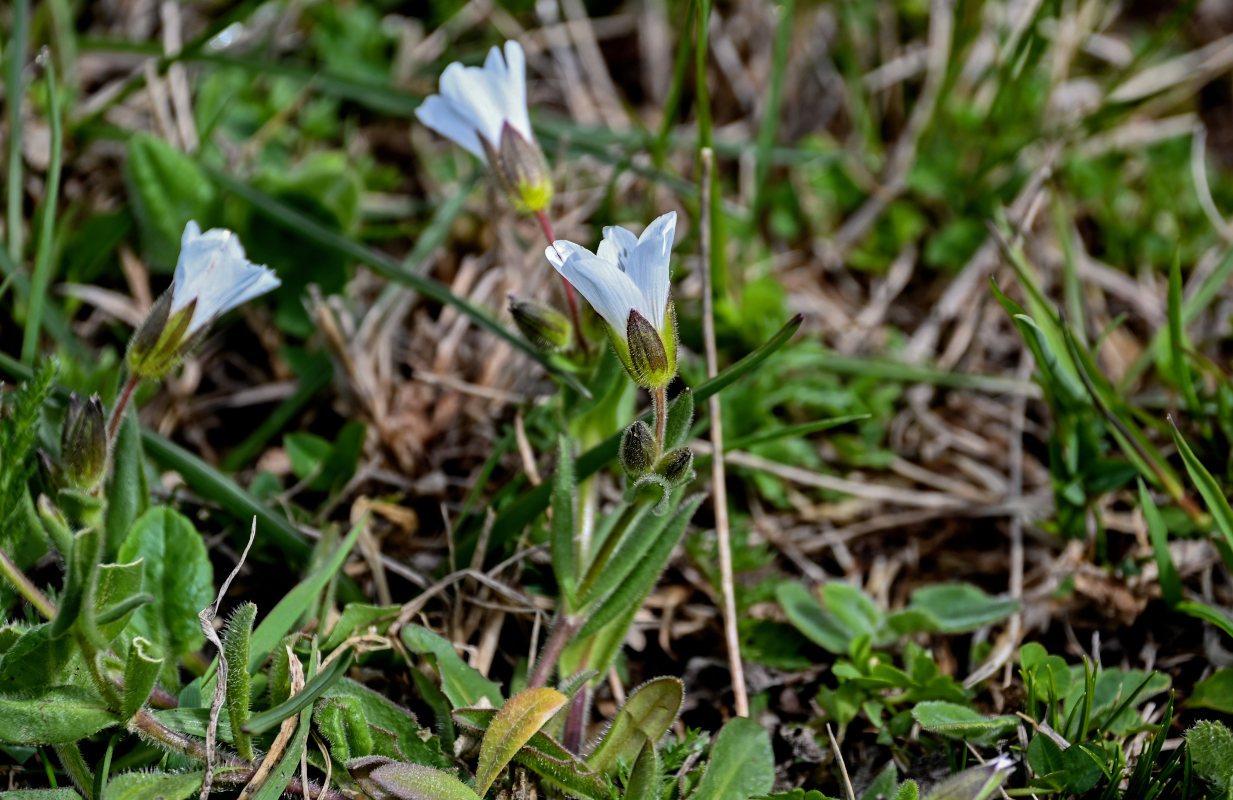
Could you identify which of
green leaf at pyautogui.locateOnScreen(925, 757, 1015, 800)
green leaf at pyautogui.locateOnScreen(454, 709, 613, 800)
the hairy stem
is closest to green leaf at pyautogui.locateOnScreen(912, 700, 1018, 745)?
green leaf at pyautogui.locateOnScreen(925, 757, 1015, 800)

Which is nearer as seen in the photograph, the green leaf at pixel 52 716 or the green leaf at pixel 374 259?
the green leaf at pixel 52 716

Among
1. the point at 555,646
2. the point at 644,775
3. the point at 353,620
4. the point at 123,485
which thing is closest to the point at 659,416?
the point at 555,646

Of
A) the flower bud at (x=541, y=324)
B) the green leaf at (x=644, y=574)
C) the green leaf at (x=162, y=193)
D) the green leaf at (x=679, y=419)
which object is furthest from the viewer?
the green leaf at (x=162, y=193)

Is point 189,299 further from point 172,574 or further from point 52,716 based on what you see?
point 52,716

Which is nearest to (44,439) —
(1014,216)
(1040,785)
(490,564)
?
(490,564)

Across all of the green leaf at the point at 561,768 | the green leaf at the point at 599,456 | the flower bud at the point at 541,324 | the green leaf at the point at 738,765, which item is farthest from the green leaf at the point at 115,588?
the green leaf at the point at 738,765

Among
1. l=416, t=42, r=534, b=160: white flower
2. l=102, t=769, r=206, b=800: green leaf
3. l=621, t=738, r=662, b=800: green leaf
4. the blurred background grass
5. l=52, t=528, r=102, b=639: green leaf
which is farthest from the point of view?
the blurred background grass

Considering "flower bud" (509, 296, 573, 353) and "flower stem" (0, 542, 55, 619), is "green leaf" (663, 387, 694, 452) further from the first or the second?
"flower stem" (0, 542, 55, 619)

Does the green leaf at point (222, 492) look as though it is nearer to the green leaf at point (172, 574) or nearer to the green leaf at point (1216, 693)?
the green leaf at point (172, 574)
